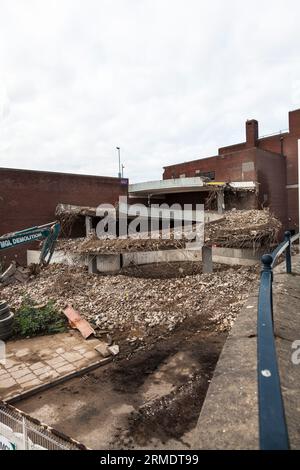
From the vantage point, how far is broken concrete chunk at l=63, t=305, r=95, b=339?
6530 mm

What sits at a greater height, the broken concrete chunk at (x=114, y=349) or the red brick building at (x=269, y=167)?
the red brick building at (x=269, y=167)

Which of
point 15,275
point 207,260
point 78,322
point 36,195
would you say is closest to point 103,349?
point 78,322

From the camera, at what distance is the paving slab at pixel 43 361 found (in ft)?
15.5

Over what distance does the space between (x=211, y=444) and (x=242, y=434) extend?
21 centimetres

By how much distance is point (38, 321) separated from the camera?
286 inches

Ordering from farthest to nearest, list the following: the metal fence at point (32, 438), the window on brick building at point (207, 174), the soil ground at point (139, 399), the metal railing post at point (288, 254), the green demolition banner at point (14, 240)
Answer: the window on brick building at point (207, 174), the green demolition banner at point (14, 240), the metal railing post at point (288, 254), the soil ground at point (139, 399), the metal fence at point (32, 438)

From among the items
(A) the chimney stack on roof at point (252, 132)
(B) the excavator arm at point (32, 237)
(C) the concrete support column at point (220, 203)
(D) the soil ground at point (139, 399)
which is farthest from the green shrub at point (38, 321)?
(A) the chimney stack on roof at point (252, 132)

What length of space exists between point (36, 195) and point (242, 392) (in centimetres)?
1825

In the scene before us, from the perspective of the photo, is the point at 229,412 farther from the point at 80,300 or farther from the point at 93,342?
the point at 80,300

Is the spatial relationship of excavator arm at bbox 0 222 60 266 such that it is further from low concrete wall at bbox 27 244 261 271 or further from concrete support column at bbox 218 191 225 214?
concrete support column at bbox 218 191 225 214

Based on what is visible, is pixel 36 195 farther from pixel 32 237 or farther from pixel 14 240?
pixel 14 240

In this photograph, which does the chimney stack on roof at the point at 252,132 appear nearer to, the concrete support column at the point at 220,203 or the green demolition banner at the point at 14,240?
the concrete support column at the point at 220,203

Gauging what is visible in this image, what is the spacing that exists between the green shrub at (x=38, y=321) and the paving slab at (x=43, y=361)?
253 millimetres

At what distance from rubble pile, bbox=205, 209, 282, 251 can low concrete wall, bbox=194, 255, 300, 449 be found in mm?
6833
